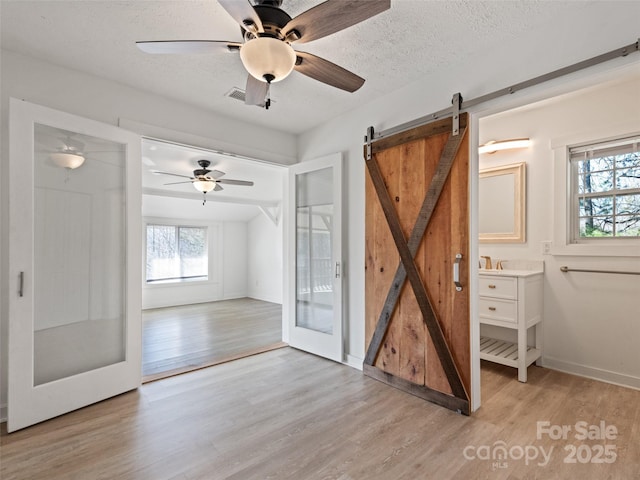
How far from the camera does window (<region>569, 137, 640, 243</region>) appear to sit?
2.92 m

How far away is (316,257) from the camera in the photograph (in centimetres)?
371

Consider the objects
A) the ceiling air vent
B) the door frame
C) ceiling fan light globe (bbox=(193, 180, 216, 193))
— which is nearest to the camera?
the ceiling air vent

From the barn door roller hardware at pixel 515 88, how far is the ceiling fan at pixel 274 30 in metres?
1.19

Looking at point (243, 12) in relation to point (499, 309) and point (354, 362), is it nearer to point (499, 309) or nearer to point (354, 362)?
A: point (354, 362)

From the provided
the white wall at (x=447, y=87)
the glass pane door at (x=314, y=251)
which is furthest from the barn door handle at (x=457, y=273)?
the glass pane door at (x=314, y=251)

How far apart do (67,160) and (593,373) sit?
4922 mm

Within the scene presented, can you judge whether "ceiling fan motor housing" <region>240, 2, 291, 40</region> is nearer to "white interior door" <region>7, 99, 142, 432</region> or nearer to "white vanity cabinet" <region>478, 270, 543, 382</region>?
"white interior door" <region>7, 99, 142, 432</region>

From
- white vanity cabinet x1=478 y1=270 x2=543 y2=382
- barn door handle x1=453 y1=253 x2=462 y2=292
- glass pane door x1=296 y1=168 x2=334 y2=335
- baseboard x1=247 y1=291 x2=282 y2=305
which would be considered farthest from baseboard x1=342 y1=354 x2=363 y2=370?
baseboard x1=247 y1=291 x2=282 y2=305

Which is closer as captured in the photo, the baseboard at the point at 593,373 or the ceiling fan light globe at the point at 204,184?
the baseboard at the point at 593,373

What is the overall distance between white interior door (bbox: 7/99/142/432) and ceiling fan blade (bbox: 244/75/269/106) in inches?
51.8

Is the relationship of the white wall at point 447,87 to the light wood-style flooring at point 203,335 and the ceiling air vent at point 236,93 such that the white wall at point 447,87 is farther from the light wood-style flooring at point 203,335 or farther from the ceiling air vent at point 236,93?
the light wood-style flooring at point 203,335

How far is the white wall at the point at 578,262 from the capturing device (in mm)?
2820

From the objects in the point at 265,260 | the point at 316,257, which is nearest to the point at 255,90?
the point at 316,257

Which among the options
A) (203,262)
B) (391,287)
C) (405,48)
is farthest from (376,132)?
(203,262)
